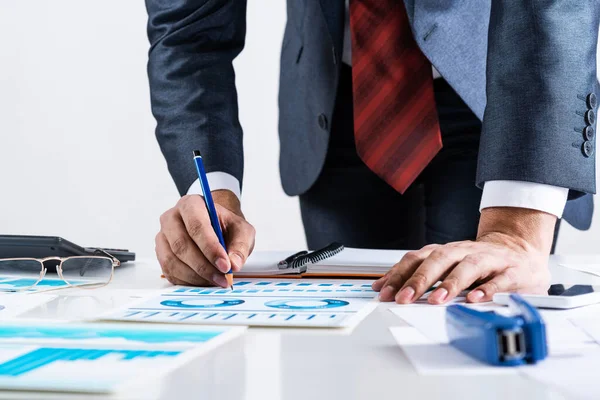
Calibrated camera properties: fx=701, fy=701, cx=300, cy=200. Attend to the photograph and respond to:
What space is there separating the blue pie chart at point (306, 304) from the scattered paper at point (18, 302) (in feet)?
0.94

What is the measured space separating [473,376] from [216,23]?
3.88 ft

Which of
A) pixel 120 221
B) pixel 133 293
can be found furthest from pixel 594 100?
pixel 120 221

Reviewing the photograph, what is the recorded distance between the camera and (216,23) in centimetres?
153

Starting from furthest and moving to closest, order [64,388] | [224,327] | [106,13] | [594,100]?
[106,13] < [594,100] < [224,327] < [64,388]

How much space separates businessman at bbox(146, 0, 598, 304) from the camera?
1.00m

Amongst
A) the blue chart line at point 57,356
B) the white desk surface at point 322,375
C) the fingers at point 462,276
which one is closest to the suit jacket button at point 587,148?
the fingers at point 462,276

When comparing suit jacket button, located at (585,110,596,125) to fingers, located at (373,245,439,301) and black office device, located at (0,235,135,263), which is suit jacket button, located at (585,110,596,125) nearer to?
fingers, located at (373,245,439,301)

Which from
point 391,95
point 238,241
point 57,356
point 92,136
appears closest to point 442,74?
point 391,95

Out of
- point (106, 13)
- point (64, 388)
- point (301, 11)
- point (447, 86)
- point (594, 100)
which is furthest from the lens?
point (106, 13)

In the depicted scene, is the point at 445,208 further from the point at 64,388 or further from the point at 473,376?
the point at 64,388

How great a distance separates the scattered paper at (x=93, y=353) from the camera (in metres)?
0.49

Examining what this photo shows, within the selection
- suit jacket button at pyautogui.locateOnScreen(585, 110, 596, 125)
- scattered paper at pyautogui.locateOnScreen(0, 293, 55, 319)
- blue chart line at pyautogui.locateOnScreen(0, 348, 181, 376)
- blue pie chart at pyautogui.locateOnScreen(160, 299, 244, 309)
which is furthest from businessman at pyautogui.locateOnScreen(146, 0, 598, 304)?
blue chart line at pyautogui.locateOnScreen(0, 348, 181, 376)

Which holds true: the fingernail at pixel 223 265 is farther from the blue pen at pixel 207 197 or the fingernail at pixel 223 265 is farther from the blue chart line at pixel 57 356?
the blue chart line at pixel 57 356

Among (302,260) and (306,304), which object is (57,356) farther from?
(302,260)
